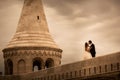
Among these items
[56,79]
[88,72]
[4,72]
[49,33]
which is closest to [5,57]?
[4,72]

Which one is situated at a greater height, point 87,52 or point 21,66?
point 21,66

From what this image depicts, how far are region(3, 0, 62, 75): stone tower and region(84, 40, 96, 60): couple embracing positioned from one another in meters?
16.4

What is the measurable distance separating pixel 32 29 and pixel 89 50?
19.5 meters

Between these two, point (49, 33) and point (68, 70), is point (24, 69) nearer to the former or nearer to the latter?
point (49, 33)

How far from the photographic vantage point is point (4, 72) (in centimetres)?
4550

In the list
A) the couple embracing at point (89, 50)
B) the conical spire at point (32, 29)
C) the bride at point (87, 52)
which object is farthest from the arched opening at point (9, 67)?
the couple embracing at point (89, 50)

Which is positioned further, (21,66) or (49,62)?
(49,62)

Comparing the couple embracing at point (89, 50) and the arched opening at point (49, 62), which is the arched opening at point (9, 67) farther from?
the couple embracing at point (89, 50)

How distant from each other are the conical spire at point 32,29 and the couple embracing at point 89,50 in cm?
1684

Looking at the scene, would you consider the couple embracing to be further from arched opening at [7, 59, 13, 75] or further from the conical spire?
arched opening at [7, 59, 13, 75]

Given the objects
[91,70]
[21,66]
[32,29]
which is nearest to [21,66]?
[21,66]

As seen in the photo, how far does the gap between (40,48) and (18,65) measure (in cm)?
255

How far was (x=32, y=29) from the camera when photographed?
44750 millimetres

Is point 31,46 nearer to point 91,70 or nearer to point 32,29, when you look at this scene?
point 32,29
